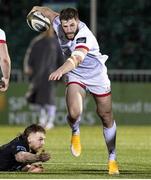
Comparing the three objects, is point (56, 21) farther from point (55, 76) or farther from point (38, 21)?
point (55, 76)

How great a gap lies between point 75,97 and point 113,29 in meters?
18.9

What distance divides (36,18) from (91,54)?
1248 mm

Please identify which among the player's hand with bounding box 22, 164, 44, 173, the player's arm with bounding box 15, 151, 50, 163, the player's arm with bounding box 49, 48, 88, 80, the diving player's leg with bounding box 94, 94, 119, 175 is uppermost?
the player's arm with bounding box 49, 48, 88, 80

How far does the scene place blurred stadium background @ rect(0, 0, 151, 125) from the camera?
1064 inches

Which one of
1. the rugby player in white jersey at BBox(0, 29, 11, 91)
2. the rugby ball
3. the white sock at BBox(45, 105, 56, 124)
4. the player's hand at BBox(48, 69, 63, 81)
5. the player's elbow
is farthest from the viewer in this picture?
the white sock at BBox(45, 105, 56, 124)

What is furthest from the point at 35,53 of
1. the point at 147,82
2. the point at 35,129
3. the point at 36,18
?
the point at 35,129

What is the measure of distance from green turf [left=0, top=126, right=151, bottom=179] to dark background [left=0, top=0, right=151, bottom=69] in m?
5.10

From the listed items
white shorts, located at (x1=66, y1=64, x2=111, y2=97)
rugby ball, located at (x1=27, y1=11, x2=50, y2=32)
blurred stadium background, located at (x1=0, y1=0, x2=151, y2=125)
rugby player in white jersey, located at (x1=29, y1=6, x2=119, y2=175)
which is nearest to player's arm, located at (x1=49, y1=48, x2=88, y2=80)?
rugby player in white jersey, located at (x1=29, y1=6, x2=119, y2=175)

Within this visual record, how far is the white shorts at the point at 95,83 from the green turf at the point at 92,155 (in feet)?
3.51

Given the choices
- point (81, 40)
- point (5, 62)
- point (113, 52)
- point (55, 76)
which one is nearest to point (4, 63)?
point (5, 62)

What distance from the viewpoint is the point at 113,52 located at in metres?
31.2

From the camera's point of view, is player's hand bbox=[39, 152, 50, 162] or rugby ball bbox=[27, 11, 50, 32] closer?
player's hand bbox=[39, 152, 50, 162]

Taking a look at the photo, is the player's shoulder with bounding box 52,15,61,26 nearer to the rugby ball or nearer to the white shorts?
the rugby ball

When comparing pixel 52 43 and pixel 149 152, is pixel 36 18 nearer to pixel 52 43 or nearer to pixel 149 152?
pixel 149 152
